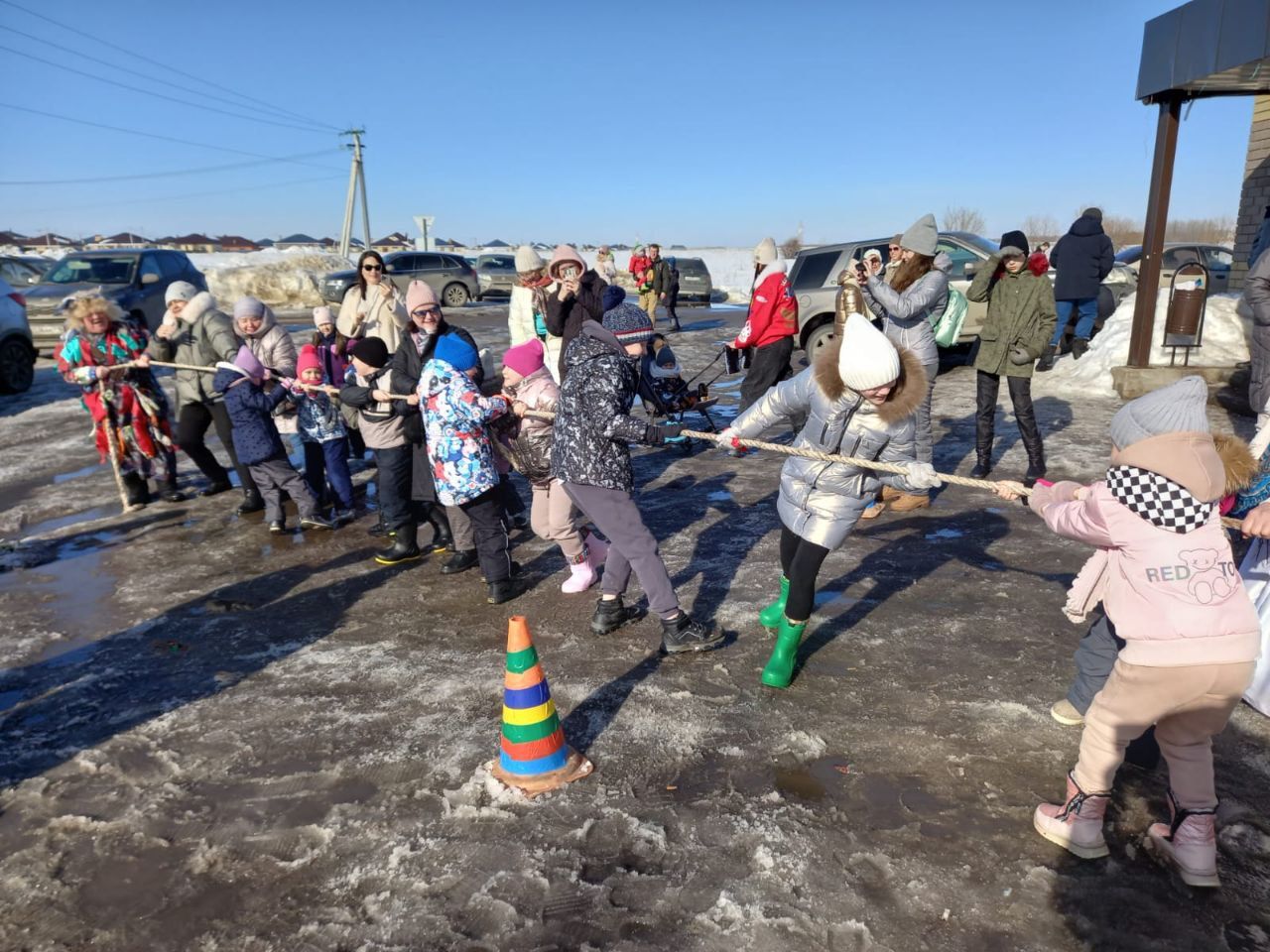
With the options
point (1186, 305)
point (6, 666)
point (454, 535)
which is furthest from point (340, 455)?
point (1186, 305)

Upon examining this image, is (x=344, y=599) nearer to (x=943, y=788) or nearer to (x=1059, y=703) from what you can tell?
(x=943, y=788)

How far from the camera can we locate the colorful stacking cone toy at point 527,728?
300 centimetres

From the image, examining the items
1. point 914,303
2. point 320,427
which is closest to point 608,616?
point 914,303

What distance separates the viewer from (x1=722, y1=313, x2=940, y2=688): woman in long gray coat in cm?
326

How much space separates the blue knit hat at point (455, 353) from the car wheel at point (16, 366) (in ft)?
34.3

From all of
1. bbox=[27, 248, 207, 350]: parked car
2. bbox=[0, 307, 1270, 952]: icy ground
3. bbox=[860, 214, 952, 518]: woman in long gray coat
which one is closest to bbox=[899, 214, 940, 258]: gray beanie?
bbox=[860, 214, 952, 518]: woman in long gray coat

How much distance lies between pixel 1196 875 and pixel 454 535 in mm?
4193

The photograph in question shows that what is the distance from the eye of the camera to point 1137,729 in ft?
8.09

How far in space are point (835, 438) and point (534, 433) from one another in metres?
2.11

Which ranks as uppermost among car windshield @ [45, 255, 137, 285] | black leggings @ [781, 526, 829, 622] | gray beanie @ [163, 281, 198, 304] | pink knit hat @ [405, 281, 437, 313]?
car windshield @ [45, 255, 137, 285]

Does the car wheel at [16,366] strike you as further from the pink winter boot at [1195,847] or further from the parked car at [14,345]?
the pink winter boot at [1195,847]

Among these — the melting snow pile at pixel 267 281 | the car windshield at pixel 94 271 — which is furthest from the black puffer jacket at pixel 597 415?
the melting snow pile at pixel 267 281

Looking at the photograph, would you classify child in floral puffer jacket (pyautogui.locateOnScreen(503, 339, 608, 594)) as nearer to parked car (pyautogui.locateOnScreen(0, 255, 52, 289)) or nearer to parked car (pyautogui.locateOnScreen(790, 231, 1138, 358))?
parked car (pyautogui.locateOnScreen(790, 231, 1138, 358))

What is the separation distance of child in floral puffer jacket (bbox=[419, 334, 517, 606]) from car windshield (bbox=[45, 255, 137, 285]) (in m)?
13.2
